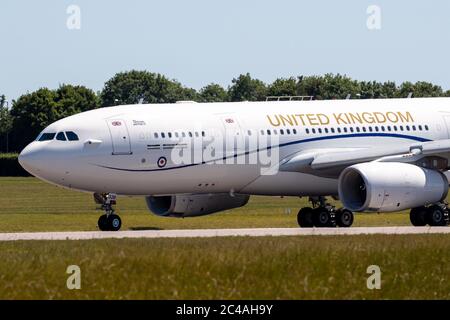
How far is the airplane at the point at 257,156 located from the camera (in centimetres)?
4238

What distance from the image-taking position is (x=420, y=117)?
47.7 meters

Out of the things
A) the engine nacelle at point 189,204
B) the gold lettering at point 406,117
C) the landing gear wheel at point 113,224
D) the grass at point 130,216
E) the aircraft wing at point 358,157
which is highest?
the gold lettering at point 406,117

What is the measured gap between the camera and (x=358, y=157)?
148 ft

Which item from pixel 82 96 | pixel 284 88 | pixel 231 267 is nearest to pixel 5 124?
pixel 82 96

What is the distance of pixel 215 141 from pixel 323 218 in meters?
5.62

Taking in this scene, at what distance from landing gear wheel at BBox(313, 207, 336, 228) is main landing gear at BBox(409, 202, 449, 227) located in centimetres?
321

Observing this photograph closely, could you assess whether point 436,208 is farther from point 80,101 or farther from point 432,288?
point 80,101

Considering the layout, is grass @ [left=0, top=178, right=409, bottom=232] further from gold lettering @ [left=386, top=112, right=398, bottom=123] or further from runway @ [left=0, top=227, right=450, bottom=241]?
runway @ [left=0, top=227, right=450, bottom=241]

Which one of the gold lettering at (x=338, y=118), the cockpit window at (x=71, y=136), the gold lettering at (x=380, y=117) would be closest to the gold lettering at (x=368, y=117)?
the gold lettering at (x=380, y=117)

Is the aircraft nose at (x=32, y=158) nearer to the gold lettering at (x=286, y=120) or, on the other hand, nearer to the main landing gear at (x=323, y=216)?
the gold lettering at (x=286, y=120)

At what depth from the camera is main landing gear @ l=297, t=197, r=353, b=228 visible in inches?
1839

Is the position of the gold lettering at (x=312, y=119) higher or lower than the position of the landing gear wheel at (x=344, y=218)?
higher

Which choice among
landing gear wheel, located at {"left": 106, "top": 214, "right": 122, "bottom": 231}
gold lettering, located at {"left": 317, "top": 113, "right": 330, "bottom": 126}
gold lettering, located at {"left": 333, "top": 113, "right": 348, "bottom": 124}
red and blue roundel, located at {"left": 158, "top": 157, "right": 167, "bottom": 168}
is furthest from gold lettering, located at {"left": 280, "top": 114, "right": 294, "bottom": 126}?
landing gear wheel, located at {"left": 106, "top": 214, "right": 122, "bottom": 231}
